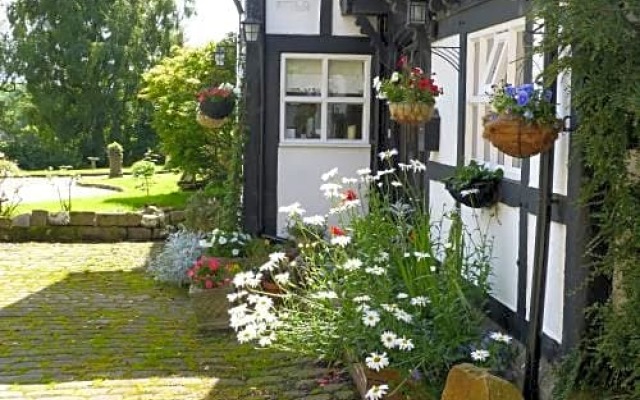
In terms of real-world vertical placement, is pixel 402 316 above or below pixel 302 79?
below

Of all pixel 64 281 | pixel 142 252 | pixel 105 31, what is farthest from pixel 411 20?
pixel 105 31

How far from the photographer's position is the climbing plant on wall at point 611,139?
11.1 ft

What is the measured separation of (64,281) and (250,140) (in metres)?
2.63

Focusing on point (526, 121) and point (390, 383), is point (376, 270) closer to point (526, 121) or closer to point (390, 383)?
point (390, 383)

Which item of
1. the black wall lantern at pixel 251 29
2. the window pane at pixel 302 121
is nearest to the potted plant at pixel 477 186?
the window pane at pixel 302 121

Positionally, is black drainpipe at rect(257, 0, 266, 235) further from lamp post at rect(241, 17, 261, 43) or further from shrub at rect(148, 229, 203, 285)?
shrub at rect(148, 229, 203, 285)

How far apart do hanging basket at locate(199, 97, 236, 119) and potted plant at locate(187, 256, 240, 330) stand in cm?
208

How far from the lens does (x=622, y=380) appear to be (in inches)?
149

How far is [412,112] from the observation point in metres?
6.42

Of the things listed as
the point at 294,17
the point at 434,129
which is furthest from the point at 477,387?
the point at 294,17

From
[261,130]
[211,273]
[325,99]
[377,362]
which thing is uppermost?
[325,99]

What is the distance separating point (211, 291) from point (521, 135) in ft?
13.7

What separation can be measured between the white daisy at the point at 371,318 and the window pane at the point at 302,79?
5347 mm

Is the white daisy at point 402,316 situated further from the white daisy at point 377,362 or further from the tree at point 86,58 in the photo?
the tree at point 86,58
